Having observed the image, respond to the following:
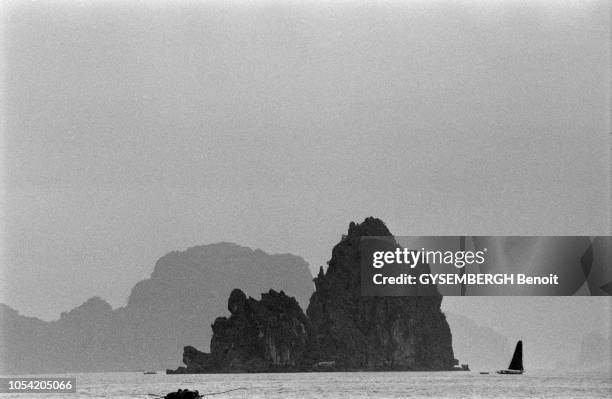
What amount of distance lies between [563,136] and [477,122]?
102cm

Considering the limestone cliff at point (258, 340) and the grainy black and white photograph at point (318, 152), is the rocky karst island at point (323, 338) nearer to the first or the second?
the limestone cliff at point (258, 340)

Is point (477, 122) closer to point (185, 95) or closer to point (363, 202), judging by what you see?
point (363, 202)

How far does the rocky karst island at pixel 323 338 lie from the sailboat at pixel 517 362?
147 cm

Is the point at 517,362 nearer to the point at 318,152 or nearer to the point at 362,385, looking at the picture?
the point at 362,385

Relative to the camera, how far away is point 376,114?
48.2ft

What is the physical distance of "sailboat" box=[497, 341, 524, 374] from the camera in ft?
54.9

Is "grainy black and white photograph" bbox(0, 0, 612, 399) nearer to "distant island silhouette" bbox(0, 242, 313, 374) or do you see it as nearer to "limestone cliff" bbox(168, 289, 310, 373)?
"distant island silhouette" bbox(0, 242, 313, 374)

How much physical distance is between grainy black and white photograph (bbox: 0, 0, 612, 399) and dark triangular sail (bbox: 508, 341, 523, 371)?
70 centimetres

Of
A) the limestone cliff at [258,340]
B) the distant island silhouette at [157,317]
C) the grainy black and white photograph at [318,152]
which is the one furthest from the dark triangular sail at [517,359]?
the limestone cliff at [258,340]

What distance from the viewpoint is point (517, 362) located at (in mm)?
18688

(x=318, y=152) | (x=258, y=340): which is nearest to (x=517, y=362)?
(x=318, y=152)

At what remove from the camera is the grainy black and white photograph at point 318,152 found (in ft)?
46.2

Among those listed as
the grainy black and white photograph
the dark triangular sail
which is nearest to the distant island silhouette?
the grainy black and white photograph

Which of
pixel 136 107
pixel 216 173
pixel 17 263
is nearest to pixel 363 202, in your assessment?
pixel 216 173
